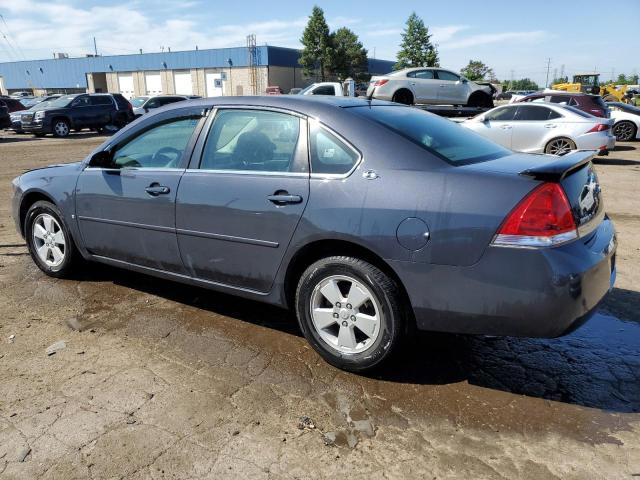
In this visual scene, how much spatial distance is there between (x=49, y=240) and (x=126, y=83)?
251 feet

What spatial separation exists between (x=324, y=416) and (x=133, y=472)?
954mm

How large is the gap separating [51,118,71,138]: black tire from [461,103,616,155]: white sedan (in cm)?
1709

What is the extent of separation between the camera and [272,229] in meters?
3.22

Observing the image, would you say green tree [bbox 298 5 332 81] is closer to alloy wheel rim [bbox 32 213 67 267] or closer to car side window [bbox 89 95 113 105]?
car side window [bbox 89 95 113 105]

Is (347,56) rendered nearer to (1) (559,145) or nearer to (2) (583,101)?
(2) (583,101)

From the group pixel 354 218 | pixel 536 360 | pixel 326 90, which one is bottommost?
pixel 536 360

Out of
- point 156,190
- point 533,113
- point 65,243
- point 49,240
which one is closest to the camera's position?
point 156,190

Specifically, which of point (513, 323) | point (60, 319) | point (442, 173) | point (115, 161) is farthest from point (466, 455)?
point (115, 161)

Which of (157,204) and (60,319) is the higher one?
(157,204)

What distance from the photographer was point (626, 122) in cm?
1864

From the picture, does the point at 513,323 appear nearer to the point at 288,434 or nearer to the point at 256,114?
the point at 288,434

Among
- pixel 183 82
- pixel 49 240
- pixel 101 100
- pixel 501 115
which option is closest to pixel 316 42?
pixel 183 82

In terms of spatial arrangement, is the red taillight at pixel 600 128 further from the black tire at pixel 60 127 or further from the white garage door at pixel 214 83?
the white garage door at pixel 214 83

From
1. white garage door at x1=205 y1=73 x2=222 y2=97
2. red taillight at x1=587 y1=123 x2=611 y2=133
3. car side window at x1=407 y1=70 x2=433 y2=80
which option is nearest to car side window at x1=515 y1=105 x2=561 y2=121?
red taillight at x1=587 y1=123 x2=611 y2=133
